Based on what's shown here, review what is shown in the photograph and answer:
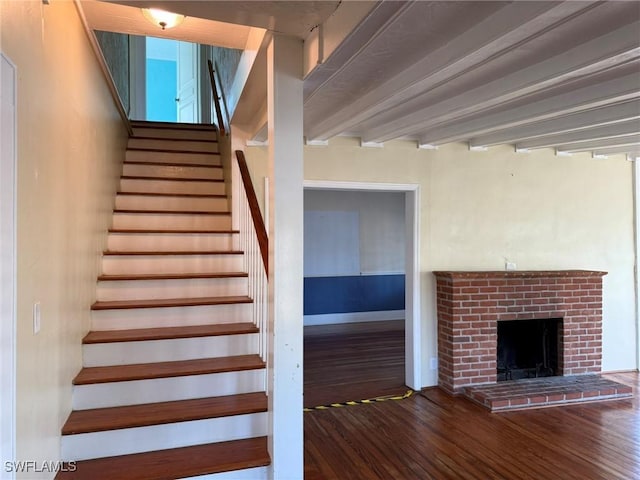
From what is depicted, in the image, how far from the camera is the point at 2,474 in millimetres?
1372

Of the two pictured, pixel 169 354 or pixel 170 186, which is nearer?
pixel 169 354

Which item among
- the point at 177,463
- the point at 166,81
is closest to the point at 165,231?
the point at 177,463

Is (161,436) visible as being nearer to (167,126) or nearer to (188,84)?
(167,126)

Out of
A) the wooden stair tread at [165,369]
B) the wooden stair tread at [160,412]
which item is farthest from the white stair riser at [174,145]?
the wooden stair tread at [160,412]

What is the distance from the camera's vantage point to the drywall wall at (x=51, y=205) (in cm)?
155

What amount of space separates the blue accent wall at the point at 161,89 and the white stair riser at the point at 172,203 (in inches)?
171

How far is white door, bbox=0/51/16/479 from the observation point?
1.37 m

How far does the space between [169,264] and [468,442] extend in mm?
2725

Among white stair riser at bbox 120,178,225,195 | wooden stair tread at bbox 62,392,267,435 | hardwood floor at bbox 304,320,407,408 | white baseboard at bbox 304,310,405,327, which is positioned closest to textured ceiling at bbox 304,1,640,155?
white stair riser at bbox 120,178,225,195

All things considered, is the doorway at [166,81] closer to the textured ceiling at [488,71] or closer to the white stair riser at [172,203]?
the white stair riser at [172,203]

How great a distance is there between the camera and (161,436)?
7.55 ft

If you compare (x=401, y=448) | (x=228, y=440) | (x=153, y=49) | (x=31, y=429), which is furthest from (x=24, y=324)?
(x=153, y=49)

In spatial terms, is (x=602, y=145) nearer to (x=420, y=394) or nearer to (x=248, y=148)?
(x=420, y=394)

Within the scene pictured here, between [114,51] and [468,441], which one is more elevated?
[114,51]
